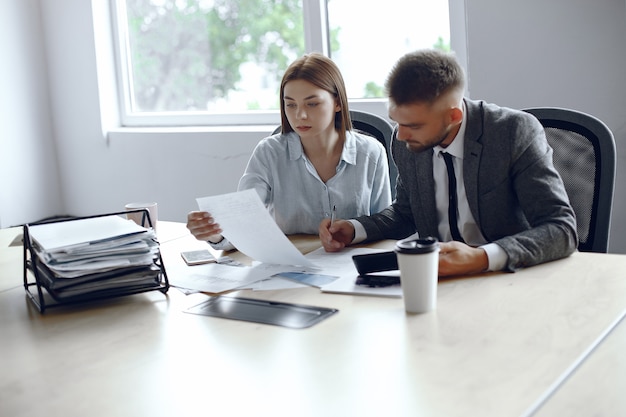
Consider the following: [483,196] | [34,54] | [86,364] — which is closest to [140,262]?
[86,364]

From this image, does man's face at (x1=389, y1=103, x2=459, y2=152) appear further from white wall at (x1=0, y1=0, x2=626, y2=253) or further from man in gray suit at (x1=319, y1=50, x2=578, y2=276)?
white wall at (x1=0, y1=0, x2=626, y2=253)

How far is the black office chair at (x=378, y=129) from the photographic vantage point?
2.27m

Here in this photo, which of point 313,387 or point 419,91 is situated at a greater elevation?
point 419,91

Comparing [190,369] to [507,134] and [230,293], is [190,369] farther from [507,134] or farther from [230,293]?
[507,134]

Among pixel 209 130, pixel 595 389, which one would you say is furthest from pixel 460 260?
pixel 209 130

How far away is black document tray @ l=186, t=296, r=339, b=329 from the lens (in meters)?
1.31

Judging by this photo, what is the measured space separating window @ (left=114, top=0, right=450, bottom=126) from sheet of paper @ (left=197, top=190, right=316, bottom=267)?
5.51 ft

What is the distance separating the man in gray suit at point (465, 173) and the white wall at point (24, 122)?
9.69 ft

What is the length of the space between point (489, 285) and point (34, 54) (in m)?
3.63

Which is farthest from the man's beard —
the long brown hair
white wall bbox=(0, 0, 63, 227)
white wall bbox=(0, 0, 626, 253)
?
white wall bbox=(0, 0, 63, 227)

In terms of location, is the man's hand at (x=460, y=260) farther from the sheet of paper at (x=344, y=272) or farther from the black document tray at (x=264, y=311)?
the black document tray at (x=264, y=311)

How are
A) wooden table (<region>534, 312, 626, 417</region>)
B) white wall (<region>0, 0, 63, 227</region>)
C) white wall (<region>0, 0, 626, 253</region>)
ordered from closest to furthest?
wooden table (<region>534, 312, 626, 417</region>) → white wall (<region>0, 0, 626, 253</region>) → white wall (<region>0, 0, 63, 227</region>)

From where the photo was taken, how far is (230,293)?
151cm

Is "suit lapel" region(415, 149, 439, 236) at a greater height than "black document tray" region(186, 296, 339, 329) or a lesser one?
greater
